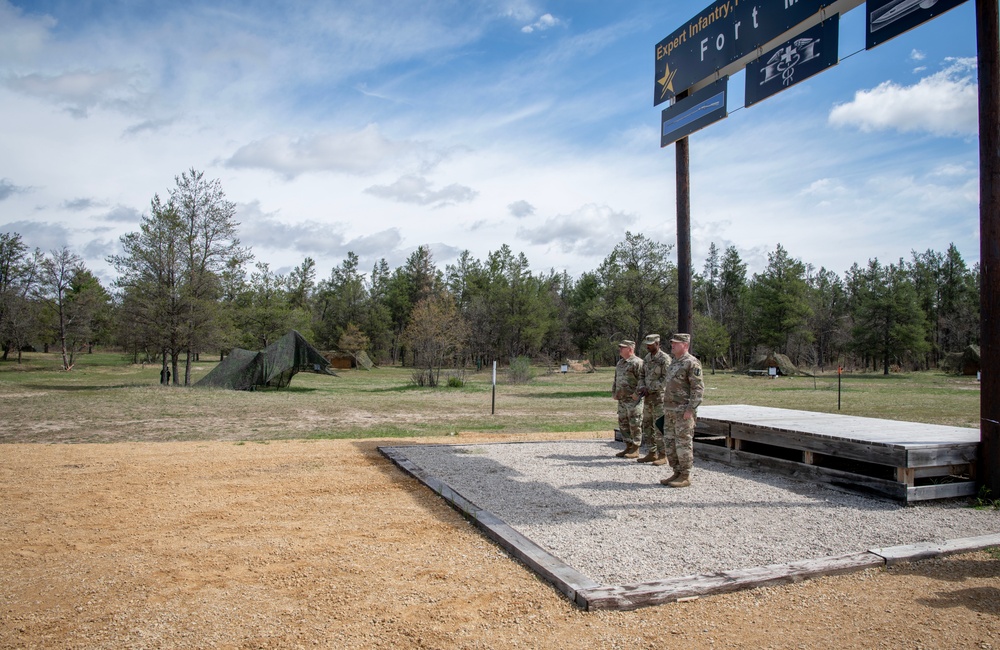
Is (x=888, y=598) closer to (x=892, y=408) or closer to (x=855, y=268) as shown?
(x=892, y=408)

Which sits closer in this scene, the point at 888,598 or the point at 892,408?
the point at 888,598

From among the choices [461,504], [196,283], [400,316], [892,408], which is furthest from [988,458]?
[400,316]

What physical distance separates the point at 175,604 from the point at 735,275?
83.4 meters

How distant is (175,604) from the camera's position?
4.05 m

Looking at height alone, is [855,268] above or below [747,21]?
above

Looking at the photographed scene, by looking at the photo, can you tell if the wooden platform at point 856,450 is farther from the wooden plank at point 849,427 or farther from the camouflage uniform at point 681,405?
the camouflage uniform at point 681,405

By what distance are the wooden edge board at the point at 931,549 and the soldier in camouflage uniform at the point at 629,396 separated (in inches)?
178

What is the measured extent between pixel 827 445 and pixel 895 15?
15.3ft

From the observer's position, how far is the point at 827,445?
7469 mm

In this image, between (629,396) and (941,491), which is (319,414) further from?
(941,491)

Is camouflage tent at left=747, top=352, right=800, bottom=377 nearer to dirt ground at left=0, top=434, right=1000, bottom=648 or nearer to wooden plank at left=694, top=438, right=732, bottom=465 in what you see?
wooden plank at left=694, top=438, right=732, bottom=465

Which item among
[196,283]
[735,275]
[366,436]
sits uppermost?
[735,275]

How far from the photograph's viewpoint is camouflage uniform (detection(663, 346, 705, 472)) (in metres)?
7.54

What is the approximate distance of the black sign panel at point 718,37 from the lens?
25.5 feet
